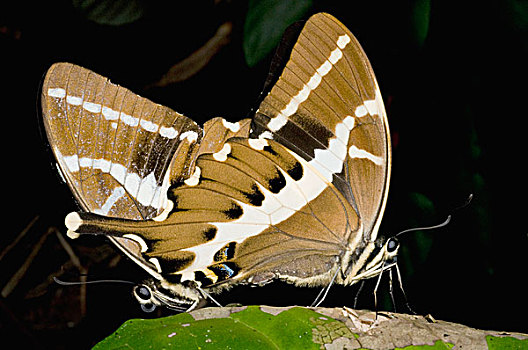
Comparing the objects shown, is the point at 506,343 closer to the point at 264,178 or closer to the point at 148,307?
the point at 264,178

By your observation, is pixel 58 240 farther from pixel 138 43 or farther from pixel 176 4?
pixel 176 4

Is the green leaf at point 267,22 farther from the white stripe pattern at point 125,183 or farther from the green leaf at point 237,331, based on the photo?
the green leaf at point 237,331

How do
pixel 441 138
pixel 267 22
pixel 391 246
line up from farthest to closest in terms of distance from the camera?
pixel 441 138 → pixel 267 22 → pixel 391 246

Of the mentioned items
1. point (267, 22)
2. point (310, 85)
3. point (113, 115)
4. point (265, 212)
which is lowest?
point (265, 212)

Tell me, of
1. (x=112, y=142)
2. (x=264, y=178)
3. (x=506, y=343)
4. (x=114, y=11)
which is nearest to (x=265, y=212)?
(x=264, y=178)

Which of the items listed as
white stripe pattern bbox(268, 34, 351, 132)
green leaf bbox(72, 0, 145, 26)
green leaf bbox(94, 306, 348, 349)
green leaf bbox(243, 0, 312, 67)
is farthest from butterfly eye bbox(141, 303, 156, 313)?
green leaf bbox(72, 0, 145, 26)

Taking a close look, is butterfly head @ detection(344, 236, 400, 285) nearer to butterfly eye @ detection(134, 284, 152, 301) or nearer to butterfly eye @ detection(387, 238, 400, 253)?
butterfly eye @ detection(387, 238, 400, 253)

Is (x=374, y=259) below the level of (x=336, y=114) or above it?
below

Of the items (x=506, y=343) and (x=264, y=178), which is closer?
(x=506, y=343)
